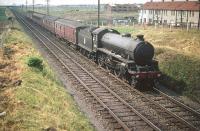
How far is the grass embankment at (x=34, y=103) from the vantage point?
12617 mm

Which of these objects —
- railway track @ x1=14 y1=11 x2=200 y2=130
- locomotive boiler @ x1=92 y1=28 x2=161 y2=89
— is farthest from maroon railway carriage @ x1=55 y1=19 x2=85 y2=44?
locomotive boiler @ x1=92 y1=28 x2=161 y2=89

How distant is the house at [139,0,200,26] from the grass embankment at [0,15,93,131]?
31.8 m

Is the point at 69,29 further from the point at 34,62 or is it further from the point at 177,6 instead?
the point at 177,6

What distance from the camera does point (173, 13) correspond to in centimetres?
5938

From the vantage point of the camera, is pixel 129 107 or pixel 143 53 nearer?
pixel 129 107

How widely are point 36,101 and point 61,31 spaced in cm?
2703

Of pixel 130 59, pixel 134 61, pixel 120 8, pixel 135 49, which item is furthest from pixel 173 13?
pixel 120 8

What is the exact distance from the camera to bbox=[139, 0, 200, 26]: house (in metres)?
52.7

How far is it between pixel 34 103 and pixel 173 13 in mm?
49316

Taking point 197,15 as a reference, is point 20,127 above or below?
below

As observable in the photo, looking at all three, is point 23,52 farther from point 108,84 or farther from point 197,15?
point 197,15

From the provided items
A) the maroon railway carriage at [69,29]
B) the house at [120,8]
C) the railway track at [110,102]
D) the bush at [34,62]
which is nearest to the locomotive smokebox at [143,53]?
the railway track at [110,102]

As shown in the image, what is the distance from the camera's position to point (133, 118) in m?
14.8

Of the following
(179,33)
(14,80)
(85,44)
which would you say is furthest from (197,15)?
(14,80)
